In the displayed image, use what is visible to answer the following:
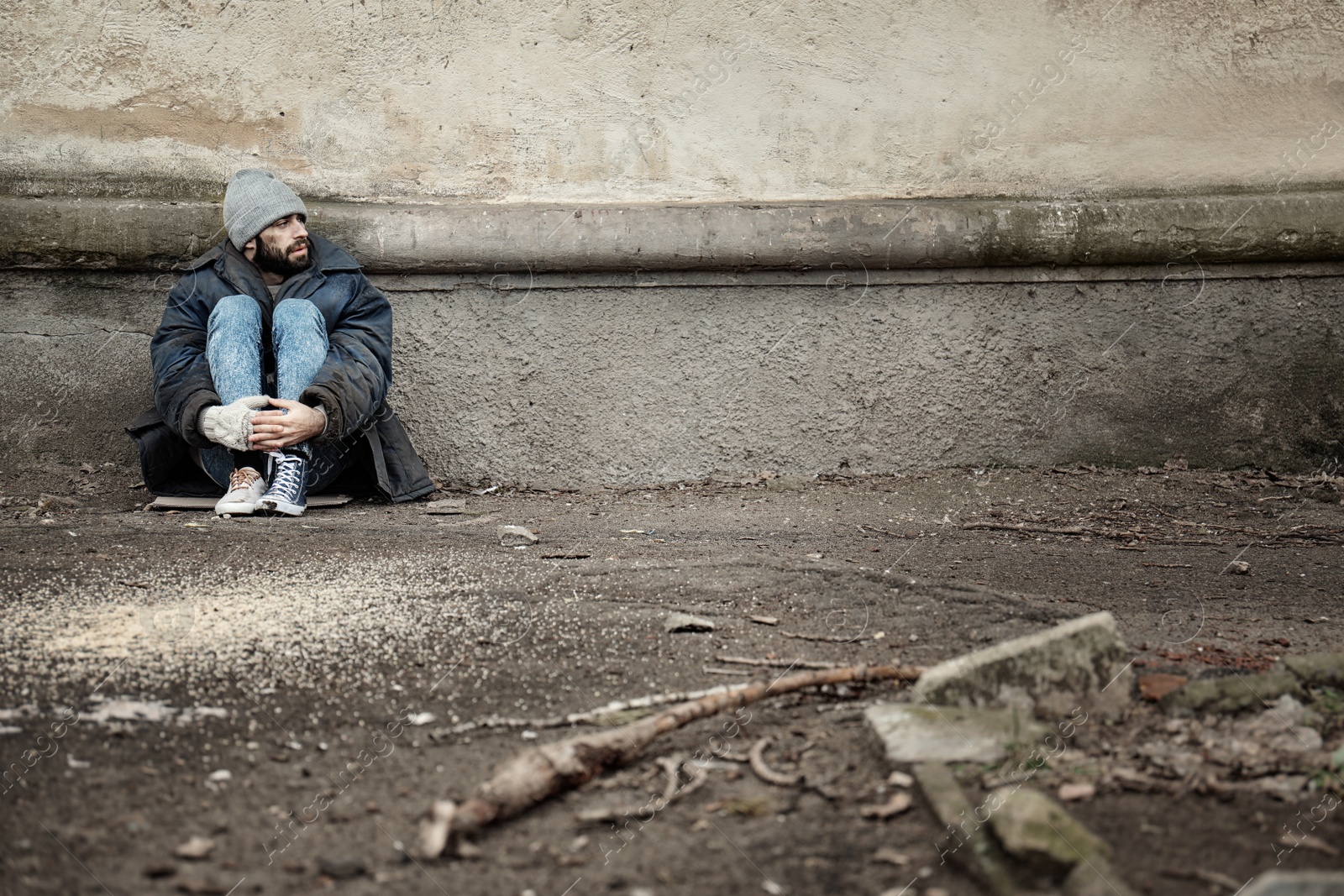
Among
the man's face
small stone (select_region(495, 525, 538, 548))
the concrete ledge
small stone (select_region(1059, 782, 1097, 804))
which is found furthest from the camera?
the concrete ledge

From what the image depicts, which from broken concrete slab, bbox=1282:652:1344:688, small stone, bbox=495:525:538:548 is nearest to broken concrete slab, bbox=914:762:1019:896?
broken concrete slab, bbox=1282:652:1344:688

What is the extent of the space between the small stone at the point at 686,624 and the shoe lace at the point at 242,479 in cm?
173

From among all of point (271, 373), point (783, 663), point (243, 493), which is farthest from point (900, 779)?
point (271, 373)

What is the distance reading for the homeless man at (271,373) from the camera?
11.5ft

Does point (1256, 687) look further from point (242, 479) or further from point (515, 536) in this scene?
point (242, 479)

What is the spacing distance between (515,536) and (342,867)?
6.25 feet

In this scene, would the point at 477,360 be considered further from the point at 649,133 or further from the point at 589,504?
the point at 649,133

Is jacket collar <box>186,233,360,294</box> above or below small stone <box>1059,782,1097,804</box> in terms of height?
above

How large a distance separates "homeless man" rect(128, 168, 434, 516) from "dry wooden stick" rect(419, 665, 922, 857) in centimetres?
204

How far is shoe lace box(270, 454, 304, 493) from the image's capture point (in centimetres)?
354

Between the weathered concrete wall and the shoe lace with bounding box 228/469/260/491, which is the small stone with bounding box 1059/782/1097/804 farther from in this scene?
the shoe lace with bounding box 228/469/260/491

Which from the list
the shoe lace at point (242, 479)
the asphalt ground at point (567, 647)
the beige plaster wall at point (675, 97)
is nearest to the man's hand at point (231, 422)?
the shoe lace at point (242, 479)

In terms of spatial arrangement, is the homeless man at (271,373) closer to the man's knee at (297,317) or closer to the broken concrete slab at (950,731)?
the man's knee at (297,317)

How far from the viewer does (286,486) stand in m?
3.54
